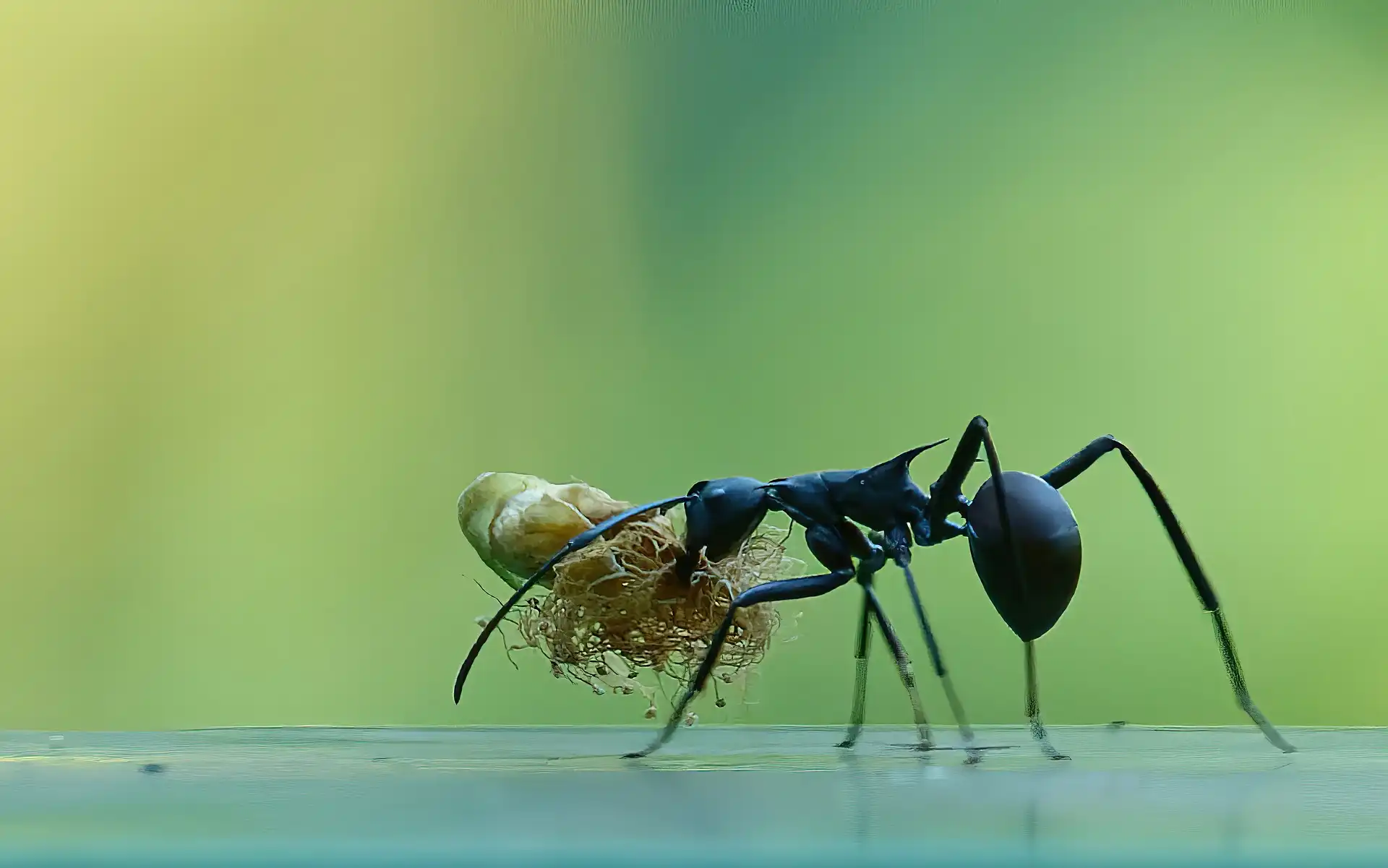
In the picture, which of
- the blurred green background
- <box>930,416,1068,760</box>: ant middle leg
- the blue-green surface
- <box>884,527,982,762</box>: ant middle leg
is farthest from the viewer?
the blurred green background

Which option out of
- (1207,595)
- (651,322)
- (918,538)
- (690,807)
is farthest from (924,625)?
(651,322)

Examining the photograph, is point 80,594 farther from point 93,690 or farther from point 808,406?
point 808,406

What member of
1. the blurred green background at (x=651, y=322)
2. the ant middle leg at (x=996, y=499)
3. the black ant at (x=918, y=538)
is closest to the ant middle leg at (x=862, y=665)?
the black ant at (x=918, y=538)

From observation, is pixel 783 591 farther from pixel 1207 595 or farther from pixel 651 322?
pixel 651 322

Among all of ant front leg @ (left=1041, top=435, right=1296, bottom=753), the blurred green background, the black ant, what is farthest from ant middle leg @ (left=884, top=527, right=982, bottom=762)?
the blurred green background

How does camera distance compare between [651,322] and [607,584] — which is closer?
[607,584]

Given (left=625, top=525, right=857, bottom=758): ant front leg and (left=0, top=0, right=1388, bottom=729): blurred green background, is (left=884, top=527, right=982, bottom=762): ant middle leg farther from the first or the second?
(left=0, top=0, right=1388, bottom=729): blurred green background

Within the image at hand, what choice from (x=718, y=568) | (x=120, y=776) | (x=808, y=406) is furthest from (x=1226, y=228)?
(x=120, y=776)
